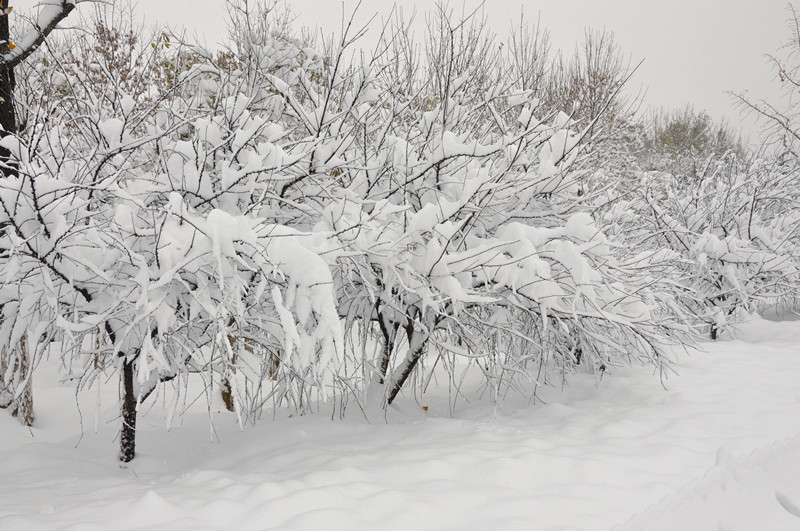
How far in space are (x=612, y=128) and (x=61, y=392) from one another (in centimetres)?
1389

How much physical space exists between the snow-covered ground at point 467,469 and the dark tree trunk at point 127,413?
0.35 feet

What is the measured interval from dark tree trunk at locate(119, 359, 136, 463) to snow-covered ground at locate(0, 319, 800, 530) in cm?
11

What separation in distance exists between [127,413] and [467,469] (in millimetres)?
2013

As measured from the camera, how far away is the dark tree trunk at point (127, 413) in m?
3.09

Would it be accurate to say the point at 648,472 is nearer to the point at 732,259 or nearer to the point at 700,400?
the point at 700,400

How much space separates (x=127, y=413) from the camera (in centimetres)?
316

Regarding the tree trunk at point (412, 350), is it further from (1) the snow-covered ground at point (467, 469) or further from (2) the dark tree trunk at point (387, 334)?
(1) the snow-covered ground at point (467, 469)

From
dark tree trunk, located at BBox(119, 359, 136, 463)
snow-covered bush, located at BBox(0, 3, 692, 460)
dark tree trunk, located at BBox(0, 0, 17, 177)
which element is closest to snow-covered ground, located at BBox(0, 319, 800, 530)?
dark tree trunk, located at BBox(119, 359, 136, 463)

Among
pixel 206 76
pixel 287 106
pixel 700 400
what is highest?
pixel 206 76

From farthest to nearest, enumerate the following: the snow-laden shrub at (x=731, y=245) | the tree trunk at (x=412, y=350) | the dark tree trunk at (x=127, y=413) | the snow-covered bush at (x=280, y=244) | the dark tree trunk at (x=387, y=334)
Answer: the snow-laden shrub at (x=731, y=245) → the dark tree trunk at (x=387, y=334) → the tree trunk at (x=412, y=350) → the dark tree trunk at (x=127, y=413) → the snow-covered bush at (x=280, y=244)

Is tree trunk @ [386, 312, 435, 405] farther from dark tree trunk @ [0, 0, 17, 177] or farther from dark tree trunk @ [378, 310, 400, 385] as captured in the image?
dark tree trunk @ [0, 0, 17, 177]

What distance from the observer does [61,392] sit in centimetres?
664

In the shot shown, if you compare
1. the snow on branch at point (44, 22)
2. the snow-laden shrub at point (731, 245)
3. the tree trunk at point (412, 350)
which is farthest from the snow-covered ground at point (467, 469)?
the snow-laden shrub at point (731, 245)

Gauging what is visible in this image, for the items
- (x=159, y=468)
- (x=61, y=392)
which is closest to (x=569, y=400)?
(x=159, y=468)
